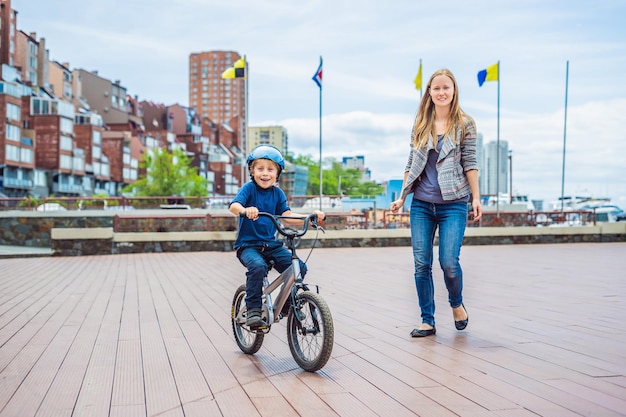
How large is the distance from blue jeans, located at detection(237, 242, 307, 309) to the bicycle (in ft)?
0.18

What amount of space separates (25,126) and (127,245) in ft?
192

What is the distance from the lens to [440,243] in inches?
206

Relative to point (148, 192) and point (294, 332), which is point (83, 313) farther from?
point (148, 192)

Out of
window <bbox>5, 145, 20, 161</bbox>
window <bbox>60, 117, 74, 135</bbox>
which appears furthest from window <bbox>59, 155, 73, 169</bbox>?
window <bbox>5, 145, 20, 161</bbox>

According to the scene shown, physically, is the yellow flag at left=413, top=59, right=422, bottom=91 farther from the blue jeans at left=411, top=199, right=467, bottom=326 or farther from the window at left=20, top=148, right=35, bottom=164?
the window at left=20, top=148, right=35, bottom=164

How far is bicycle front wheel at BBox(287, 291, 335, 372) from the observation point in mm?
4094

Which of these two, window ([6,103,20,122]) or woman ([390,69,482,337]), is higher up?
window ([6,103,20,122])

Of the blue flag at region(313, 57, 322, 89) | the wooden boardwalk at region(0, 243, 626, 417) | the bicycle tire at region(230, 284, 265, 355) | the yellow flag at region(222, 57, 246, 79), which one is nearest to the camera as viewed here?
the wooden boardwalk at region(0, 243, 626, 417)

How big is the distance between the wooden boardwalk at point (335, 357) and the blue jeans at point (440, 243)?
0.35m

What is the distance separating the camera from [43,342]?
5512 mm

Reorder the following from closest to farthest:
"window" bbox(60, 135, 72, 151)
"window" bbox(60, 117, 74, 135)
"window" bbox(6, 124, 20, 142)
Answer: "window" bbox(6, 124, 20, 142) → "window" bbox(60, 117, 74, 135) → "window" bbox(60, 135, 72, 151)

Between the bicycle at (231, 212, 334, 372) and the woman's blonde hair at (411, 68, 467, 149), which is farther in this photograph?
the woman's blonde hair at (411, 68, 467, 149)

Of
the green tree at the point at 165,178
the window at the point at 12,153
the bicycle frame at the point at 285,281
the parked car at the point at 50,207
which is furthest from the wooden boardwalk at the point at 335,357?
the green tree at the point at 165,178

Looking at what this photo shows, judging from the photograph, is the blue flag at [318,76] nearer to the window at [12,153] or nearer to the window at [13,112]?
the window at [12,153]
